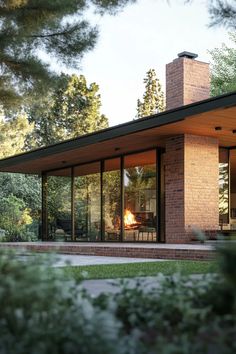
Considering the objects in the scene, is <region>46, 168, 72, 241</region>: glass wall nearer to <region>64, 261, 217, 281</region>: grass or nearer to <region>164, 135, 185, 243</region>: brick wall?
<region>164, 135, 185, 243</region>: brick wall

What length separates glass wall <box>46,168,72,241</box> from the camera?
16734 mm

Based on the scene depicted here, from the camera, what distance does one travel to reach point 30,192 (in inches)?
1039

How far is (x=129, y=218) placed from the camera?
13812 mm

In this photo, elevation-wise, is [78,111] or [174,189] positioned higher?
[78,111]

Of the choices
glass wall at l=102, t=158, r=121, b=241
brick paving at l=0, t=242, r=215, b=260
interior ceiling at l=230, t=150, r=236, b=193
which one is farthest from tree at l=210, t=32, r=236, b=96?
brick paving at l=0, t=242, r=215, b=260

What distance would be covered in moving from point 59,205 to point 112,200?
10.3 feet

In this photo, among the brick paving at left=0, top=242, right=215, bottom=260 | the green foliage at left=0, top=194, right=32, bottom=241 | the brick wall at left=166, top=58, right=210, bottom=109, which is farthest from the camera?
the green foliage at left=0, top=194, right=32, bottom=241

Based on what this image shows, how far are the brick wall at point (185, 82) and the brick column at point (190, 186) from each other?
1.91m

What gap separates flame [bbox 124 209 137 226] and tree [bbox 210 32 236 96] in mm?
15626

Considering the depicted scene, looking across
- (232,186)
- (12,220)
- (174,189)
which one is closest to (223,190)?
(232,186)

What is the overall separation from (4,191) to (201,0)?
63.0ft

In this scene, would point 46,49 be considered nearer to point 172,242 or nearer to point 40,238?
point 172,242

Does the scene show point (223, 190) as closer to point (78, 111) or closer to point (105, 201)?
point (105, 201)

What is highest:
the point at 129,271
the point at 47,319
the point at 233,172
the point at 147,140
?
the point at 147,140
